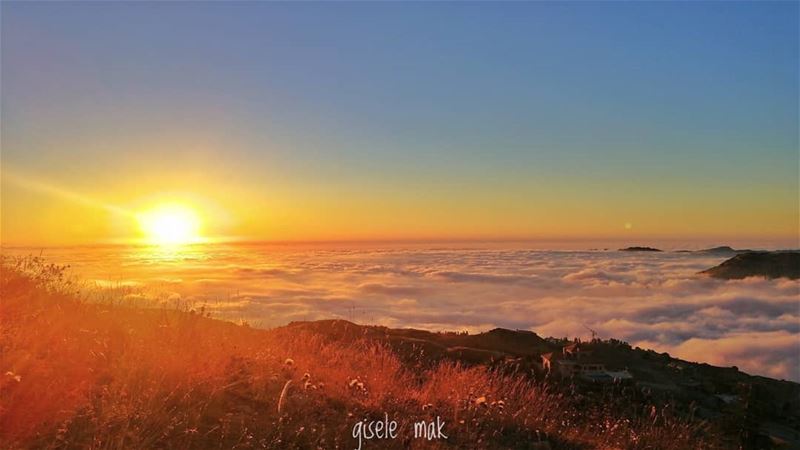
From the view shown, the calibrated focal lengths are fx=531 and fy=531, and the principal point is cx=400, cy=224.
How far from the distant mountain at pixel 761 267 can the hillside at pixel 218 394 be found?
140 metres

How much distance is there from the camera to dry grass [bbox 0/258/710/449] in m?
4.20

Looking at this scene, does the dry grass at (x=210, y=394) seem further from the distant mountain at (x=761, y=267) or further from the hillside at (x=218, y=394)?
the distant mountain at (x=761, y=267)

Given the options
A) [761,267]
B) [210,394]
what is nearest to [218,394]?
[210,394]

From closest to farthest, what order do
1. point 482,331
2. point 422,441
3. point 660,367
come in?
point 422,441 → point 660,367 → point 482,331

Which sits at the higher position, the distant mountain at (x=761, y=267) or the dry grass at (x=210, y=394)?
the dry grass at (x=210, y=394)

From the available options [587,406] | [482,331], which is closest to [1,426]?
[587,406]

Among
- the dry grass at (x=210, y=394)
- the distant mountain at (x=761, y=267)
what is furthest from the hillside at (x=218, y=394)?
the distant mountain at (x=761, y=267)

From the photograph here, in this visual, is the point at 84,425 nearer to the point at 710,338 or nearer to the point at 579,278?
the point at 710,338

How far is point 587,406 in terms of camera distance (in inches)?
374

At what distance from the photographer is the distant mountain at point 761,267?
127875 millimetres

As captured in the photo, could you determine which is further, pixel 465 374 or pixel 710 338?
pixel 710 338

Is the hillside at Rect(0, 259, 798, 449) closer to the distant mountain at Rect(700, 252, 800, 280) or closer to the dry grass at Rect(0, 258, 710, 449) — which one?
the dry grass at Rect(0, 258, 710, 449)

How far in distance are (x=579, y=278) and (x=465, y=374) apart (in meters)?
109

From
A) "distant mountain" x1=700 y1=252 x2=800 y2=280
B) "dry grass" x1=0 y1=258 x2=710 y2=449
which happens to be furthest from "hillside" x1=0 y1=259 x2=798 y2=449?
"distant mountain" x1=700 y1=252 x2=800 y2=280
